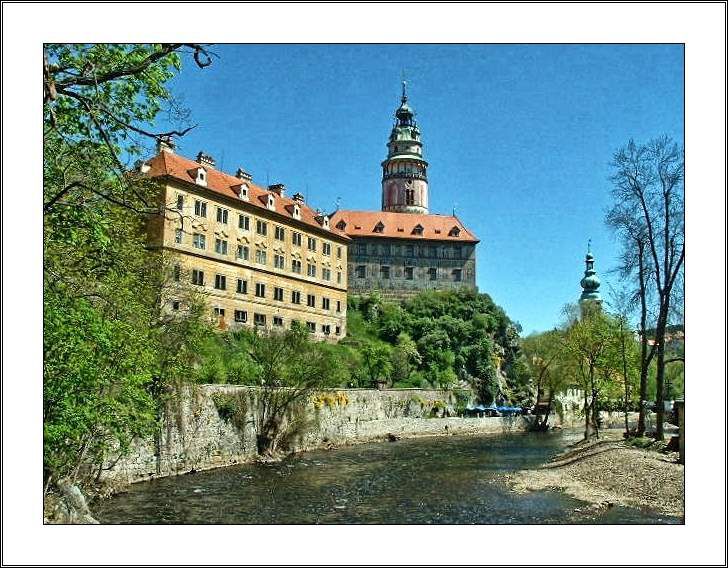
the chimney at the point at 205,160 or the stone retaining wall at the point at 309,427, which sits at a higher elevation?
the chimney at the point at 205,160

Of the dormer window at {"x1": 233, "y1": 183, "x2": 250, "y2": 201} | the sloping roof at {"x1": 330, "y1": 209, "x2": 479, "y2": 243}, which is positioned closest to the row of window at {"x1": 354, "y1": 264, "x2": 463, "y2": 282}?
the sloping roof at {"x1": 330, "y1": 209, "x2": 479, "y2": 243}

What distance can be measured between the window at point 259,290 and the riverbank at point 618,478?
20210mm

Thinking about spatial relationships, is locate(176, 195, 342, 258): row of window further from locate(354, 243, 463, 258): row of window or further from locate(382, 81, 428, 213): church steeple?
locate(382, 81, 428, 213): church steeple

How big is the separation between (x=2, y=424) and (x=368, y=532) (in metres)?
4.96

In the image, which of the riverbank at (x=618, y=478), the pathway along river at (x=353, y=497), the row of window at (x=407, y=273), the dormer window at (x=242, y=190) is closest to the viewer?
the pathway along river at (x=353, y=497)

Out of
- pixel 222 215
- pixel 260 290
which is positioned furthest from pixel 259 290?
pixel 222 215

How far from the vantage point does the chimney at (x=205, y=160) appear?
3859 cm

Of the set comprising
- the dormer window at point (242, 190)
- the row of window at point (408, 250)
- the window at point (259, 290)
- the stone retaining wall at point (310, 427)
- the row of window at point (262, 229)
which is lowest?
the stone retaining wall at point (310, 427)

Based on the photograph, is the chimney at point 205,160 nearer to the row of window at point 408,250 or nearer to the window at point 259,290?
the window at point 259,290

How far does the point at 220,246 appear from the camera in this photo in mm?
37688

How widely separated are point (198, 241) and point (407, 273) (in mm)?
30514

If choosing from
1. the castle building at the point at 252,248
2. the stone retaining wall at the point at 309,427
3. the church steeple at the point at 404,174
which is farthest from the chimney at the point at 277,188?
the church steeple at the point at 404,174

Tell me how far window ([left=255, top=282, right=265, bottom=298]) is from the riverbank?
2021cm

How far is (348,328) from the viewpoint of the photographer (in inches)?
2116
